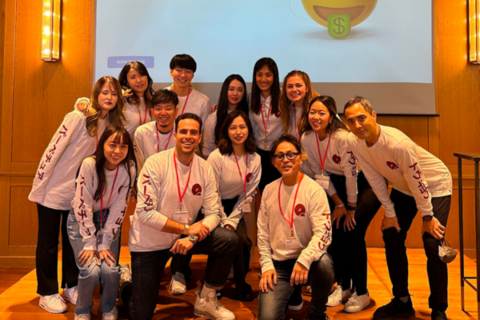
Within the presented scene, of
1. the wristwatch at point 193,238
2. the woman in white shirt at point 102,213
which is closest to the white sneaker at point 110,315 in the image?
the woman in white shirt at point 102,213

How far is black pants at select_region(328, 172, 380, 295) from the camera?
259 cm

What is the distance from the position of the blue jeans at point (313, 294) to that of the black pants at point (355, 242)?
1.24 feet

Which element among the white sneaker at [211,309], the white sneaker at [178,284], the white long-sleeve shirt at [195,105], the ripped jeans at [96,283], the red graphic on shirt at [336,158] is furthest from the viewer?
the white long-sleeve shirt at [195,105]

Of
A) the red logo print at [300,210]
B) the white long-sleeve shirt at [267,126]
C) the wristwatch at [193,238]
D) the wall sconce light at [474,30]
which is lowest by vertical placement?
the wristwatch at [193,238]

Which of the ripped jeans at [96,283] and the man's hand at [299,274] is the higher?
the man's hand at [299,274]

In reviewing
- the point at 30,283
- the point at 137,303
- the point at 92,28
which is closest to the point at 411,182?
the point at 137,303

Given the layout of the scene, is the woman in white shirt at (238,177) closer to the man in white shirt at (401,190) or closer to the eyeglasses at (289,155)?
the eyeglasses at (289,155)

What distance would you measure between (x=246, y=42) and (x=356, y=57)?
1037 millimetres

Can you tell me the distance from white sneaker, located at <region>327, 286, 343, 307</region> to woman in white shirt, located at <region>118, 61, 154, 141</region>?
179 cm

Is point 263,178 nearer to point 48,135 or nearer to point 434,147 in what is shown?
point 434,147

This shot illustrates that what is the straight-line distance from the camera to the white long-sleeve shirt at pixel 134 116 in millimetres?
3058

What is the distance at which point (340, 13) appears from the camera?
385 centimetres

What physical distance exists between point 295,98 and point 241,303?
1472 millimetres

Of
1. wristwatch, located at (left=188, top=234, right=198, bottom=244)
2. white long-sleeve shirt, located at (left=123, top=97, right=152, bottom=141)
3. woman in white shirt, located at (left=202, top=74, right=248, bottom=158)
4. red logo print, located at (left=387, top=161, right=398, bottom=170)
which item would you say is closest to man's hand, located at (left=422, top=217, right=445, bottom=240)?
red logo print, located at (left=387, top=161, right=398, bottom=170)
